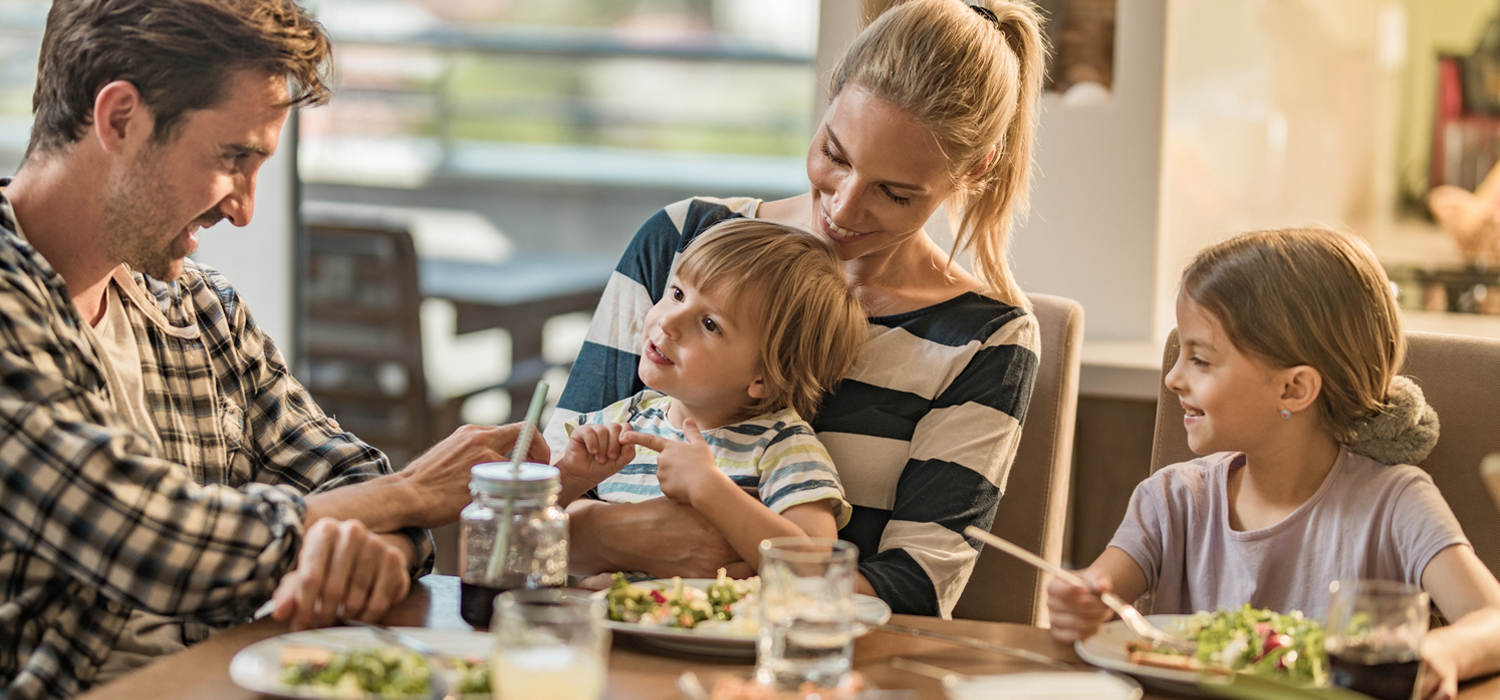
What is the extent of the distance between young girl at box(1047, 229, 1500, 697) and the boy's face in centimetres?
47

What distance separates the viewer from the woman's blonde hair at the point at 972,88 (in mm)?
1734

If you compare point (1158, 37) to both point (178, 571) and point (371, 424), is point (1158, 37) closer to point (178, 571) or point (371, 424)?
point (178, 571)

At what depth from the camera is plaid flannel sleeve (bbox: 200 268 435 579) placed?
1710 mm

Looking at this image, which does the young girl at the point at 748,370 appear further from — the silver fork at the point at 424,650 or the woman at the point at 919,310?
the silver fork at the point at 424,650

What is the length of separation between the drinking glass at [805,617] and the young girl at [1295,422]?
60 centimetres

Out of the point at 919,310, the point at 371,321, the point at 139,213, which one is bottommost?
the point at 371,321

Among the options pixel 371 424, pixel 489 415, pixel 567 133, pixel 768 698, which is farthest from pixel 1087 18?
pixel 567 133

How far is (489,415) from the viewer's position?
530 cm

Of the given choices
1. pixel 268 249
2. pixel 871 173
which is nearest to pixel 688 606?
pixel 871 173

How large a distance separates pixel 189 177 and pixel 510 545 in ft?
1.72

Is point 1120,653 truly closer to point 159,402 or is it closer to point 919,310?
point 919,310

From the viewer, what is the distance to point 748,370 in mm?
1718

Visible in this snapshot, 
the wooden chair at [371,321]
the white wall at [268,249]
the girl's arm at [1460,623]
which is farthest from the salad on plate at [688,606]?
the wooden chair at [371,321]

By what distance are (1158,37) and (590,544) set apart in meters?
1.65
